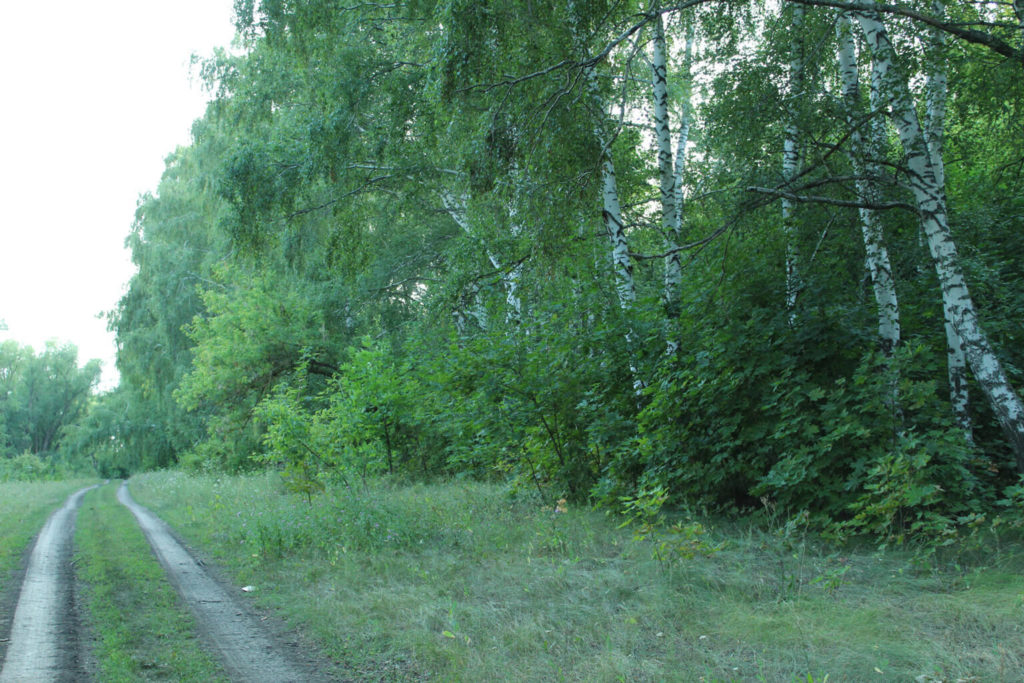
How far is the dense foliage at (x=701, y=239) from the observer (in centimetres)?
689

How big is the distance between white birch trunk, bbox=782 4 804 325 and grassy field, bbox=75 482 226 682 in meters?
6.67

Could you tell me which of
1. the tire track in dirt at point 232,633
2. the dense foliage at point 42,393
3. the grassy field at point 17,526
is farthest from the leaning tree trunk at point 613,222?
the dense foliage at point 42,393

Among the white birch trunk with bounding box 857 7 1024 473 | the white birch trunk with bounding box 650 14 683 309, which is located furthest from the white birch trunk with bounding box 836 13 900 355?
the white birch trunk with bounding box 650 14 683 309

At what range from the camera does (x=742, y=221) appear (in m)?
8.01

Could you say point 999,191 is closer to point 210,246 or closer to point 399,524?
point 399,524

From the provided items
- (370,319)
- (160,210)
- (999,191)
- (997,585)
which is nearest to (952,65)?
(999,191)

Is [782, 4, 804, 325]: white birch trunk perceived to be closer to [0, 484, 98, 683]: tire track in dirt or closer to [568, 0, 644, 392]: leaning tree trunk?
[568, 0, 644, 392]: leaning tree trunk

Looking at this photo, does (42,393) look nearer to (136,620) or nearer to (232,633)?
(136,620)

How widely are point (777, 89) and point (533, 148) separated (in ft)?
9.85

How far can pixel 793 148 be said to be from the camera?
857cm

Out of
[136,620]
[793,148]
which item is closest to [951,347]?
[793,148]

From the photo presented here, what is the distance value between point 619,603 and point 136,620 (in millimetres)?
4008

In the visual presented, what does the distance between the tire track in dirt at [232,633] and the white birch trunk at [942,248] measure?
6.29 metres

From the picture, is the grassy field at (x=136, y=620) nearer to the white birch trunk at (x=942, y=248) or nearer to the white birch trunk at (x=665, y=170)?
the white birch trunk at (x=665, y=170)
